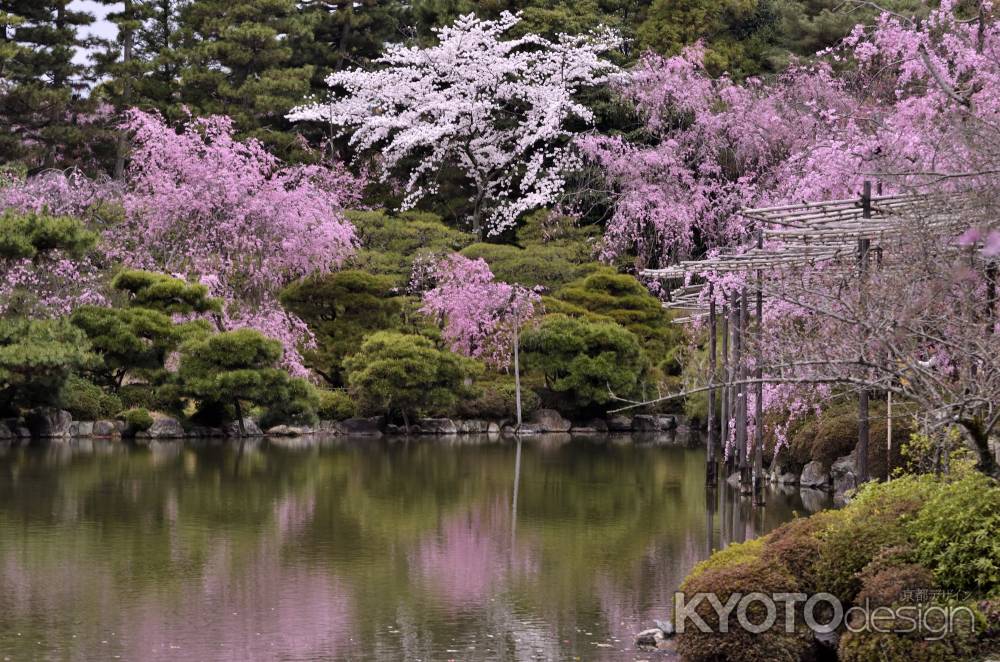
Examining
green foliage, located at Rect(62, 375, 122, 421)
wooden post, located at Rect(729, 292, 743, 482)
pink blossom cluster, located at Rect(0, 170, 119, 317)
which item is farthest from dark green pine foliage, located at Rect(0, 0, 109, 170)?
wooden post, located at Rect(729, 292, 743, 482)

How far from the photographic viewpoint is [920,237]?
8250 mm

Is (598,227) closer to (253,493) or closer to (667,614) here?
(253,493)

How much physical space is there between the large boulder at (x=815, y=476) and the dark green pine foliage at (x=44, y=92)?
23064mm

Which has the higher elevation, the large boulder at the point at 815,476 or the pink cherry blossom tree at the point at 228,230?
the pink cherry blossom tree at the point at 228,230

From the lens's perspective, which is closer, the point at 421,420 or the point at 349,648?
the point at 349,648

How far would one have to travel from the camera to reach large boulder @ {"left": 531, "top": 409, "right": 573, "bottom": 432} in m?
29.0

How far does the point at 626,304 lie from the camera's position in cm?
3047

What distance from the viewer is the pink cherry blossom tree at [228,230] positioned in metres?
29.1

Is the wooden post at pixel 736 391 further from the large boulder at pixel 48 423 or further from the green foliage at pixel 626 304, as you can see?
Result: the large boulder at pixel 48 423

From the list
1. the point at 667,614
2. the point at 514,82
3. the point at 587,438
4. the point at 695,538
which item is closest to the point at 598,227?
the point at 514,82

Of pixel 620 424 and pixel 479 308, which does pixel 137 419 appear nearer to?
pixel 479 308

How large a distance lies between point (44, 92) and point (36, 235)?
11.5 metres

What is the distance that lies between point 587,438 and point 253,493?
12.7m

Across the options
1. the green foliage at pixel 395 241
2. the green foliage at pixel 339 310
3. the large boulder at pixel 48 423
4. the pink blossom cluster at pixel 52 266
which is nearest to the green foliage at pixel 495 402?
the green foliage at pixel 339 310
